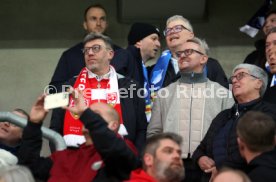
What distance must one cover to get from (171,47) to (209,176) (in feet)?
5.47

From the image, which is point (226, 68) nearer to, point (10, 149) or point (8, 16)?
point (8, 16)

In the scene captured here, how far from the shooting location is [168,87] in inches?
258

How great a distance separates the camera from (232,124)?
5863 mm

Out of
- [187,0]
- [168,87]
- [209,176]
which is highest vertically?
[187,0]

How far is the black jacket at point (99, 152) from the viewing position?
5023 mm

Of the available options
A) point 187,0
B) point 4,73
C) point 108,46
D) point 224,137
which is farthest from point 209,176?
point 4,73

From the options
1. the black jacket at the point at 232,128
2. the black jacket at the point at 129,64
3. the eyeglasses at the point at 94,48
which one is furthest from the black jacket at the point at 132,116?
the black jacket at the point at 232,128

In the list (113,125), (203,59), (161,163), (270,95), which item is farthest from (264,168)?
(203,59)

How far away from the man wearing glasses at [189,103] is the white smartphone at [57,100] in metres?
1.50

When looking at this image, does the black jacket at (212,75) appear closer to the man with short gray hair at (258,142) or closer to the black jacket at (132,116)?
the black jacket at (132,116)

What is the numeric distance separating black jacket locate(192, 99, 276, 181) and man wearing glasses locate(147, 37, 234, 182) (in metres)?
0.20

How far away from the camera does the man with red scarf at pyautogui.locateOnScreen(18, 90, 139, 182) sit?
16.5 ft

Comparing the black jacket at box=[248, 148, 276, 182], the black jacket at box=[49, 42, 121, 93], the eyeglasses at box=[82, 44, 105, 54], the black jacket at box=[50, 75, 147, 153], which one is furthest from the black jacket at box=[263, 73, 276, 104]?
the black jacket at box=[49, 42, 121, 93]

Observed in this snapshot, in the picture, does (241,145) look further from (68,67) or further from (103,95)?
(68,67)
